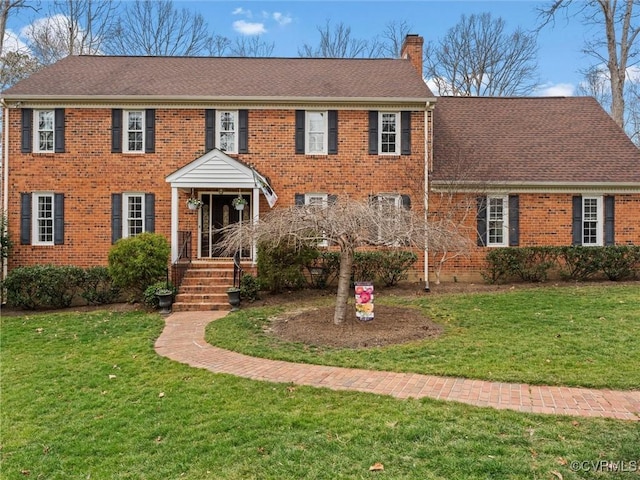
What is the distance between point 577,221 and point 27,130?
58.4 feet

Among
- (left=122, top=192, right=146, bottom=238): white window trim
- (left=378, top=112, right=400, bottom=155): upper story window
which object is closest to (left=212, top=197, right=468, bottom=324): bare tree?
(left=378, top=112, right=400, bottom=155): upper story window

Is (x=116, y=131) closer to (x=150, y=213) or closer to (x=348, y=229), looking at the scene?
(x=150, y=213)

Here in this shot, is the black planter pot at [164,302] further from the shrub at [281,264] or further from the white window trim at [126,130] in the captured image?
the white window trim at [126,130]

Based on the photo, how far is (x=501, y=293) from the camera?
425 inches

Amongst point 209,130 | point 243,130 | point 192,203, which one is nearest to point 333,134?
point 243,130

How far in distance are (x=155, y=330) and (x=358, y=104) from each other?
9141 mm

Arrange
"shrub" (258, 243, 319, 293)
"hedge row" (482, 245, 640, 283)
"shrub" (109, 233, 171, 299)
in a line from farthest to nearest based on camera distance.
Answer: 1. "hedge row" (482, 245, 640, 283)
2. "shrub" (258, 243, 319, 293)
3. "shrub" (109, 233, 171, 299)

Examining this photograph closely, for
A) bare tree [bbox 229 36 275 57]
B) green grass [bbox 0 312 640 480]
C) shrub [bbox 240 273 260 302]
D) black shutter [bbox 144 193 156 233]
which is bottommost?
green grass [bbox 0 312 640 480]

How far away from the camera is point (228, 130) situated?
44.2 ft

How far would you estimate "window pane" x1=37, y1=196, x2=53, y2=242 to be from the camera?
42.8ft

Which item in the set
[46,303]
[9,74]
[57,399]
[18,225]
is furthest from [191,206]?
[9,74]

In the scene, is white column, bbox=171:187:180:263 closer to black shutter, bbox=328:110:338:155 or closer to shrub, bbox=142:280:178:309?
shrub, bbox=142:280:178:309

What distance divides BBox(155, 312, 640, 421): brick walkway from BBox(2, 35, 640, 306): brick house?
716 cm

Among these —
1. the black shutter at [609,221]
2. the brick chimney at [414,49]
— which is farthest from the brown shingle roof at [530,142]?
the brick chimney at [414,49]
